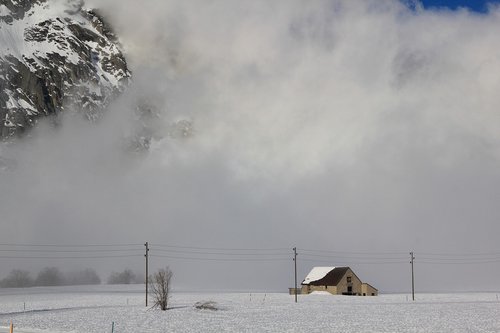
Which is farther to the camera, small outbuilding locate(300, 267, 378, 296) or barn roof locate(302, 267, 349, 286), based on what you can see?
barn roof locate(302, 267, 349, 286)

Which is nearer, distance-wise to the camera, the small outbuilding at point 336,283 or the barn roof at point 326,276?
the small outbuilding at point 336,283

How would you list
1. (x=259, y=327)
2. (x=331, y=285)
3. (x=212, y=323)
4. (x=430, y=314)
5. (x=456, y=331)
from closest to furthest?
1. (x=456, y=331)
2. (x=259, y=327)
3. (x=212, y=323)
4. (x=430, y=314)
5. (x=331, y=285)

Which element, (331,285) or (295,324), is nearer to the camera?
(295,324)

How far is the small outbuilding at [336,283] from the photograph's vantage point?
13912 centimetres

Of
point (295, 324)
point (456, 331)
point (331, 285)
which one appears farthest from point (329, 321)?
point (331, 285)

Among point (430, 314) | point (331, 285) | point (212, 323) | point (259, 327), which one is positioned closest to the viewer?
point (259, 327)

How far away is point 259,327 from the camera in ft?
181

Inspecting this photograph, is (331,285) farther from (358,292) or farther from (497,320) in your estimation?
(497,320)

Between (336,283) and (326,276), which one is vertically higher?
(326,276)

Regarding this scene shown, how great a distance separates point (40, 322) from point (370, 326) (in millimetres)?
33158

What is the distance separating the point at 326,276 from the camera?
143625mm

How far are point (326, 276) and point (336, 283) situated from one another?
5428 mm

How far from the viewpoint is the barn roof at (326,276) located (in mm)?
140250

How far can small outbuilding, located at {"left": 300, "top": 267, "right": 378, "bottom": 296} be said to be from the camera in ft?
456
